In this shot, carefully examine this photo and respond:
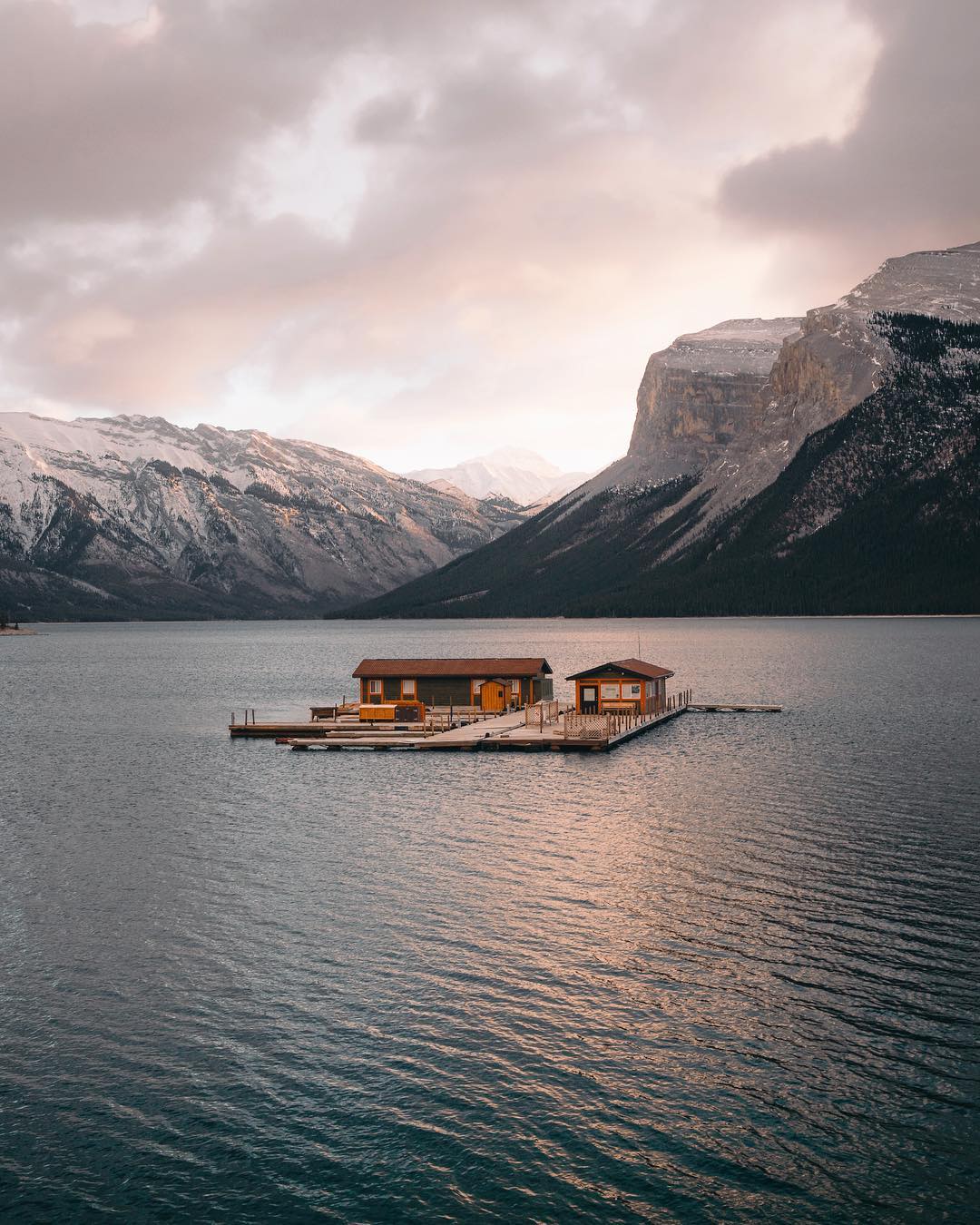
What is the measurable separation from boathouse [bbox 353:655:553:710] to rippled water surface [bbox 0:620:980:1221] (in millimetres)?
36935

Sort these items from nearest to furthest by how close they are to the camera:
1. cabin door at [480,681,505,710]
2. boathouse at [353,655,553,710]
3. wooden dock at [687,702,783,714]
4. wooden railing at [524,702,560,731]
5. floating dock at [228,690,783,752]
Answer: floating dock at [228,690,783,752], wooden railing at [524,702,560,731], boathouse at [353,655,553,710], cabin door at [480,681,505,710], wooden dock at [687,702,783,714]

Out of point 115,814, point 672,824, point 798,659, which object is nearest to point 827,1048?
point 672,824

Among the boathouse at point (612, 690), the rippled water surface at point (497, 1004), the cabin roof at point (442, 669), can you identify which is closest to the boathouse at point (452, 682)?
the cabin roof at point (442, 669)

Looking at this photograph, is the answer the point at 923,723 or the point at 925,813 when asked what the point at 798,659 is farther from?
the point at 925,813

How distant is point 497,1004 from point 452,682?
70248 mm

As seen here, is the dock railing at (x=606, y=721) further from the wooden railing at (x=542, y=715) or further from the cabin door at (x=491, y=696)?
the cabin door at (x=491, y=696)

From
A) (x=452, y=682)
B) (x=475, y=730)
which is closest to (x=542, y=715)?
(x=475, y=730)

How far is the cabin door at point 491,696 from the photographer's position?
98.9 metres

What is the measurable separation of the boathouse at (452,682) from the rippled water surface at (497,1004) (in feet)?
121

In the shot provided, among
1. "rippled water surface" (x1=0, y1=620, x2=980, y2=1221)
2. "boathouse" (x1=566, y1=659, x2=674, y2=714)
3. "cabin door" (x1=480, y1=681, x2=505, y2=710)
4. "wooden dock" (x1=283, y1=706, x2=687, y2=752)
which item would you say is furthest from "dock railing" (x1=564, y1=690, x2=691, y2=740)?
"rippled water surface" (x1=0, y1=620, x2=980, y2=1221)

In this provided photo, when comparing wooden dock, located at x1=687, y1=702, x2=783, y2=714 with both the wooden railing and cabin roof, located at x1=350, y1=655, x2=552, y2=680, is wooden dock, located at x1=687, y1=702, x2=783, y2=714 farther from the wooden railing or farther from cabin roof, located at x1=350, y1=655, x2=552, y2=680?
cabin roof, located at x1=350, y1=655, x2=552, y2=680

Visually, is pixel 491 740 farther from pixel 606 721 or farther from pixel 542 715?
pixel 606 721

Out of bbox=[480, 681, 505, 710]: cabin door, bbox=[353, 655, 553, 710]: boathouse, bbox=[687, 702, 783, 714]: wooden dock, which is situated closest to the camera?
bbox=[353, 655, 553, 710]: boathouse

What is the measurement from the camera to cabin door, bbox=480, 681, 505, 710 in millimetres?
98938
